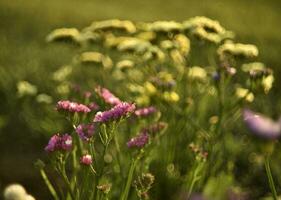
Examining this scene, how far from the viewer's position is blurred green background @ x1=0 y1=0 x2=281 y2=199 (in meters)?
4.98

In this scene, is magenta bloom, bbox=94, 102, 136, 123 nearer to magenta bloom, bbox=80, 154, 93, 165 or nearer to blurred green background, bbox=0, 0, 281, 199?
magenta bloom, bbox=80, 154, 93, 165

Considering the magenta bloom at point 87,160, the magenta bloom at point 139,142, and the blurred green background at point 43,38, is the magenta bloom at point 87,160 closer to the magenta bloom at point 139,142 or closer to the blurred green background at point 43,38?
the magenta bloom at point 139,142

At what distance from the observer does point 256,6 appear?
15.1 m

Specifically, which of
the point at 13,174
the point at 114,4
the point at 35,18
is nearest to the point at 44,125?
the point at 13,174

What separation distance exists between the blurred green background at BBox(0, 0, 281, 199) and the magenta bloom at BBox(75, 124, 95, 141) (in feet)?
5.80

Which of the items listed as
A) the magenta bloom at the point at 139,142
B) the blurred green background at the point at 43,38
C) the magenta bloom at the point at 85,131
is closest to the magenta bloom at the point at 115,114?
the magenta bloom at the point at 85,131

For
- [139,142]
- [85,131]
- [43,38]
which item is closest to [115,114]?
[85,131]

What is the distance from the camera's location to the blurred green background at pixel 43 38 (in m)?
4.98

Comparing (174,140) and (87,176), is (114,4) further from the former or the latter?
(87,176)

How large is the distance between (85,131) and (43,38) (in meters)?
6.91

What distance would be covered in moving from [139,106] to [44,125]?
0.95 m

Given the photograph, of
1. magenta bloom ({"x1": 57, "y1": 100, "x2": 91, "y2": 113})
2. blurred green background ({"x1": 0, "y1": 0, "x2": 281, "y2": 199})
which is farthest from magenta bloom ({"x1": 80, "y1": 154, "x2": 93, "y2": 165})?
blurred green background ({"x1": 0, "y1": 0, "x2": 281, "y2": 199})

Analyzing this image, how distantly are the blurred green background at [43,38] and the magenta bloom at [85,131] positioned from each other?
1767 mm

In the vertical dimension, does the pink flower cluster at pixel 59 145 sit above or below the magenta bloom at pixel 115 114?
below
